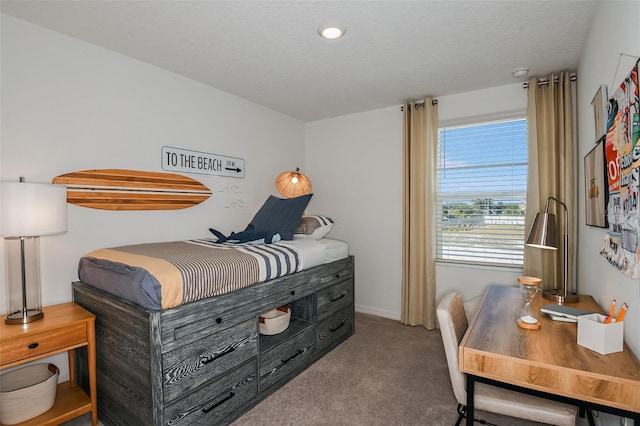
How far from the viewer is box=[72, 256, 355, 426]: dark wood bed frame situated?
66.4 inches

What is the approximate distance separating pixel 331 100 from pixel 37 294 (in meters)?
2.95

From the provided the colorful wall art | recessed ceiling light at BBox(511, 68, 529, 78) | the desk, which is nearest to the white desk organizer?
the desk

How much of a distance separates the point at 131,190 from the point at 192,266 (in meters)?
1.13

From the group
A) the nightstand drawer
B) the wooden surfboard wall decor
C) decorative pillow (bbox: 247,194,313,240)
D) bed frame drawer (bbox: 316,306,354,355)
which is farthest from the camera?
decorative pillow (bbox: 247,194,313,240)

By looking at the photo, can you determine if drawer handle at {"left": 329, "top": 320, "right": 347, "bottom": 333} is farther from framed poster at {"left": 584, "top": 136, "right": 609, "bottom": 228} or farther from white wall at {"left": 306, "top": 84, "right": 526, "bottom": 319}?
framed poster at {"left": 584, "top": 136, "right": 609, "bottom": 228}

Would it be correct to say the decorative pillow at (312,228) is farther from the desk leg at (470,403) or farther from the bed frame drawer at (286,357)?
the desk leg at (470,403)

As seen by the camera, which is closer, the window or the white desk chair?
the white desk chair

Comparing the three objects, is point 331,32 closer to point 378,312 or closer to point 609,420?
point 609,420

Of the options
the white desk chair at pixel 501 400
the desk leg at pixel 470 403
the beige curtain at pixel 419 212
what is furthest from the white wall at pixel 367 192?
the desk leg at pixel 470 403

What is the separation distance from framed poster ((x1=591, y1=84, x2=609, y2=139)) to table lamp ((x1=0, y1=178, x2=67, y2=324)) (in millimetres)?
2997

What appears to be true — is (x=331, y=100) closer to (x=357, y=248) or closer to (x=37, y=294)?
(x=357, y=248)

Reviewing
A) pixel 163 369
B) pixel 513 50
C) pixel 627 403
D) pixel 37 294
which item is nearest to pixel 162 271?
pixel 163 369

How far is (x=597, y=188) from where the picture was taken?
1872mm

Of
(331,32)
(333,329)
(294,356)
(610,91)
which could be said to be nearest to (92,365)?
(294,356)
